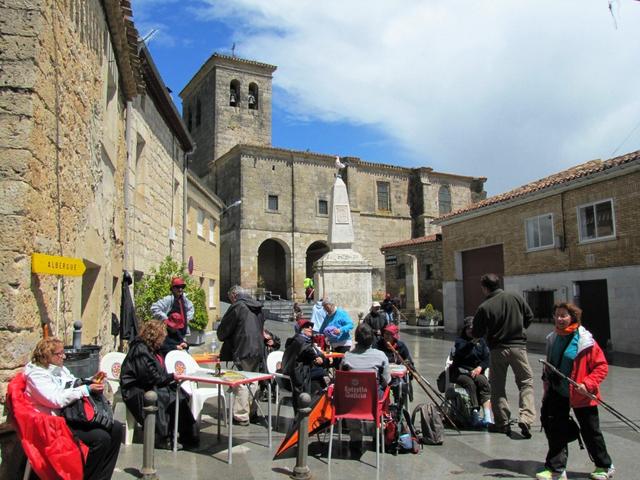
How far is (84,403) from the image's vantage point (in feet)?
13.2

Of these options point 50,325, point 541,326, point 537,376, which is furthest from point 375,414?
point 541,326

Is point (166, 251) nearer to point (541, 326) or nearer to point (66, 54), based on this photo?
point (66, 54)

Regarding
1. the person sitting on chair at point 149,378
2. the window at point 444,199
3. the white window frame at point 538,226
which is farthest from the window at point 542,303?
the window at point 444,199

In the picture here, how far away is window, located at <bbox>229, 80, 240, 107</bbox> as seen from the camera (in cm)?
4141

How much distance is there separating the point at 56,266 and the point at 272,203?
103ft

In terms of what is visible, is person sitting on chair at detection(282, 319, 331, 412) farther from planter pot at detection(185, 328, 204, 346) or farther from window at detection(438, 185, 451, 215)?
window at detection(438, 185, 451, 215)

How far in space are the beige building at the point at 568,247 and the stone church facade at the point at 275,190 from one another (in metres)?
12.8

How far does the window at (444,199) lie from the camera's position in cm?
4369

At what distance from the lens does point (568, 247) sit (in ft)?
53.6

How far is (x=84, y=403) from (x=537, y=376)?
886cm

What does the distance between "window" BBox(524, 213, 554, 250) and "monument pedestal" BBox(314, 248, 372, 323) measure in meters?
7.20

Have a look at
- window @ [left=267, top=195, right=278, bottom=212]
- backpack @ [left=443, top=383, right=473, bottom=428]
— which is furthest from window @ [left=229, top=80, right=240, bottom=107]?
backpack @ [left=443, top=383, right=473, bottom=428]

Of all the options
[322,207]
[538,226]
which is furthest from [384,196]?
[538,226]

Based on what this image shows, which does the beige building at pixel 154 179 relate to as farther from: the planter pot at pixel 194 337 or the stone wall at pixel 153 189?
the planter pot at pixel 194 337
